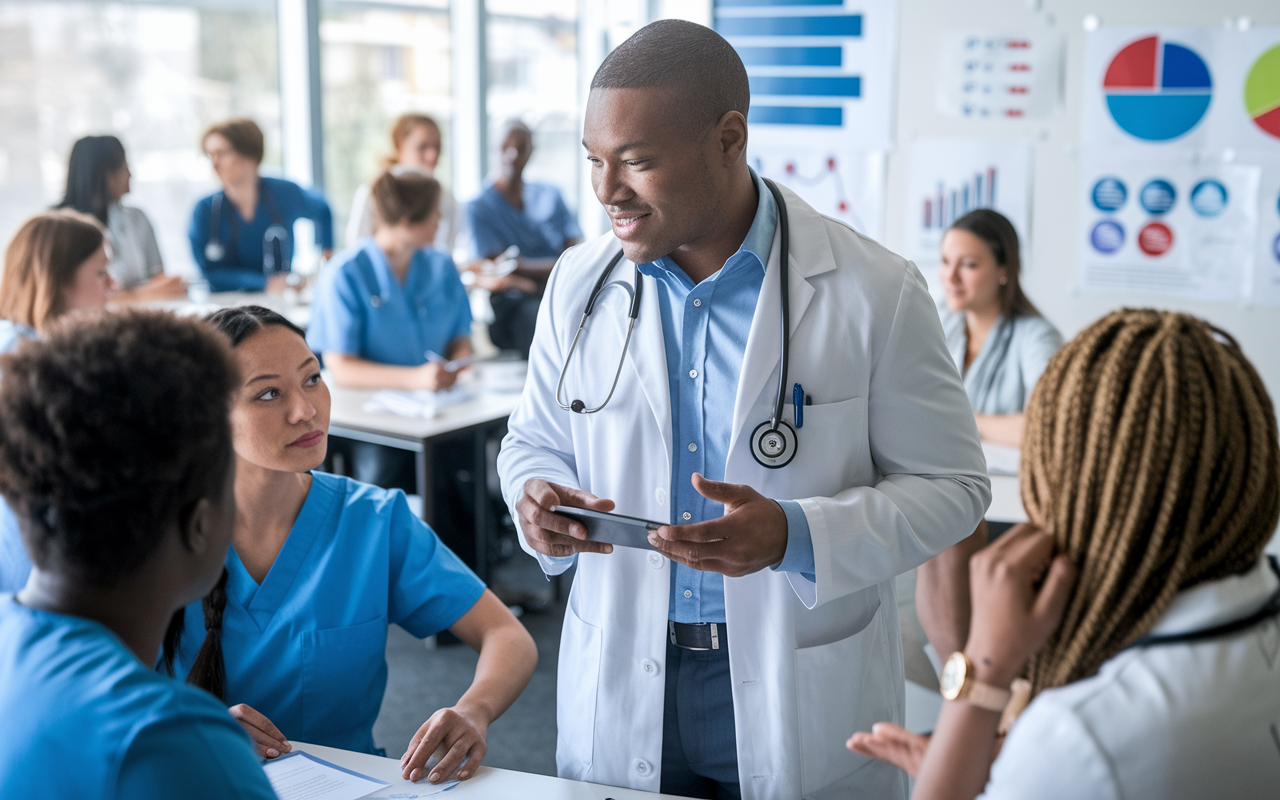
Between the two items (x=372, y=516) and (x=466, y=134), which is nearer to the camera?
(x=372, y=516)

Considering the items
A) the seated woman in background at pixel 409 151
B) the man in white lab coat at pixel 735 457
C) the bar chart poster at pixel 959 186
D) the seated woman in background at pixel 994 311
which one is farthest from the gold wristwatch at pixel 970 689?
the seated woman in background at pixel 409 151

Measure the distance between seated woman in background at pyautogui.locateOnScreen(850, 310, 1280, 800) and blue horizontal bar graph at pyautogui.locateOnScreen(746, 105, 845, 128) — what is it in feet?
12.7

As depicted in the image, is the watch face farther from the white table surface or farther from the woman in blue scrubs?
the woman in blue scrubs

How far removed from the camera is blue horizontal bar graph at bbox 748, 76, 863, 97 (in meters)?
4.56

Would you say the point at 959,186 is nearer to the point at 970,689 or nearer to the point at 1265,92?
the point at 1265,92

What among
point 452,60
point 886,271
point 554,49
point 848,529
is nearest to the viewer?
point 848,529

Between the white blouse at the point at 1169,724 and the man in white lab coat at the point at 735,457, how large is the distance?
0.47 m

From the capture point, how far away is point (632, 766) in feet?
4.71

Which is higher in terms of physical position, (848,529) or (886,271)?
(886,271)

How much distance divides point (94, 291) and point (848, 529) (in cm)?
247

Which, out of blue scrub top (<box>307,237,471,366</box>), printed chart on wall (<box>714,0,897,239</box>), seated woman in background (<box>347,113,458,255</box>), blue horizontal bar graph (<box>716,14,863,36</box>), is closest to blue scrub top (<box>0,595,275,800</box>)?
blue scrub top (<box>307,237,471,366</box>)

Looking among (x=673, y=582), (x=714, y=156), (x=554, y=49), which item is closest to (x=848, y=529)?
(x=673, y=582)

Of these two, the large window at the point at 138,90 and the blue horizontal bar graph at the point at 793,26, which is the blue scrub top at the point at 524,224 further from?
the blue horizontal bar graph at the point at 793,26

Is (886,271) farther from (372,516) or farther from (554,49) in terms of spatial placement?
(554,49)
